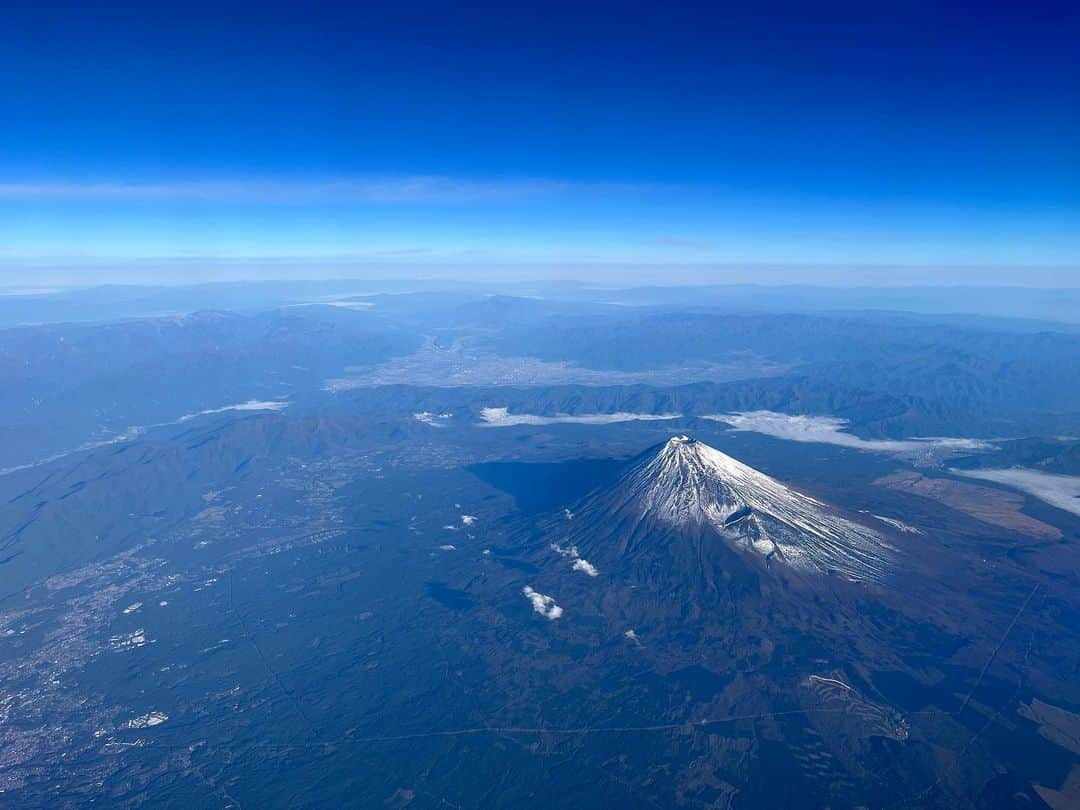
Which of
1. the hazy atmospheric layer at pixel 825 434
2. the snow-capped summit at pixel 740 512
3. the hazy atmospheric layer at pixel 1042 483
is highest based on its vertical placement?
the snow-capped summit at pixel 740 512

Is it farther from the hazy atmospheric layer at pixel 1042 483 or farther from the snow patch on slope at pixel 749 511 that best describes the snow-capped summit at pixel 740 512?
the hazy atmospheric layer at pixel 1042 483

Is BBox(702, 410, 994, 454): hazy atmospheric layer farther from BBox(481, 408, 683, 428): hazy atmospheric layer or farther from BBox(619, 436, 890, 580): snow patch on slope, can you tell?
BBox(619, 436, 890, 580): snow patch on slope

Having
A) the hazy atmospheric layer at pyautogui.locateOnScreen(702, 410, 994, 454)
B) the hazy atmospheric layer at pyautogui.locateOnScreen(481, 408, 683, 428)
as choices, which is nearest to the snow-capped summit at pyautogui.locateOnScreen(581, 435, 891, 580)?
the hazy atmospheric layer at pyautogui.locateOnScreen(702, 410, 994, 454)

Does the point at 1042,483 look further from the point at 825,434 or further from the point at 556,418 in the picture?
the point at 556,418

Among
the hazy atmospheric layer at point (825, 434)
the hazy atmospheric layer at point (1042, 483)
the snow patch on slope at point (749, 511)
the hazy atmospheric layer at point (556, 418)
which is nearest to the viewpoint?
the snow patch on slope at point (749, 511)

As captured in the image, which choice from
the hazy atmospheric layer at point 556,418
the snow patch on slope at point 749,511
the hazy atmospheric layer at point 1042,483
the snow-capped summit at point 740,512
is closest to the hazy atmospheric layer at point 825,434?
the hazy atmospheric layer at point 556,418

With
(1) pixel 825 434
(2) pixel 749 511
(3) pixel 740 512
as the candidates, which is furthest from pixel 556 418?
(2) pixel 749 511

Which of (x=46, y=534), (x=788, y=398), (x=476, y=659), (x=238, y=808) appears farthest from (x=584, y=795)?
(x=788, y=398)

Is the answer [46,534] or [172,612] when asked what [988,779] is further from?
[46,534]
